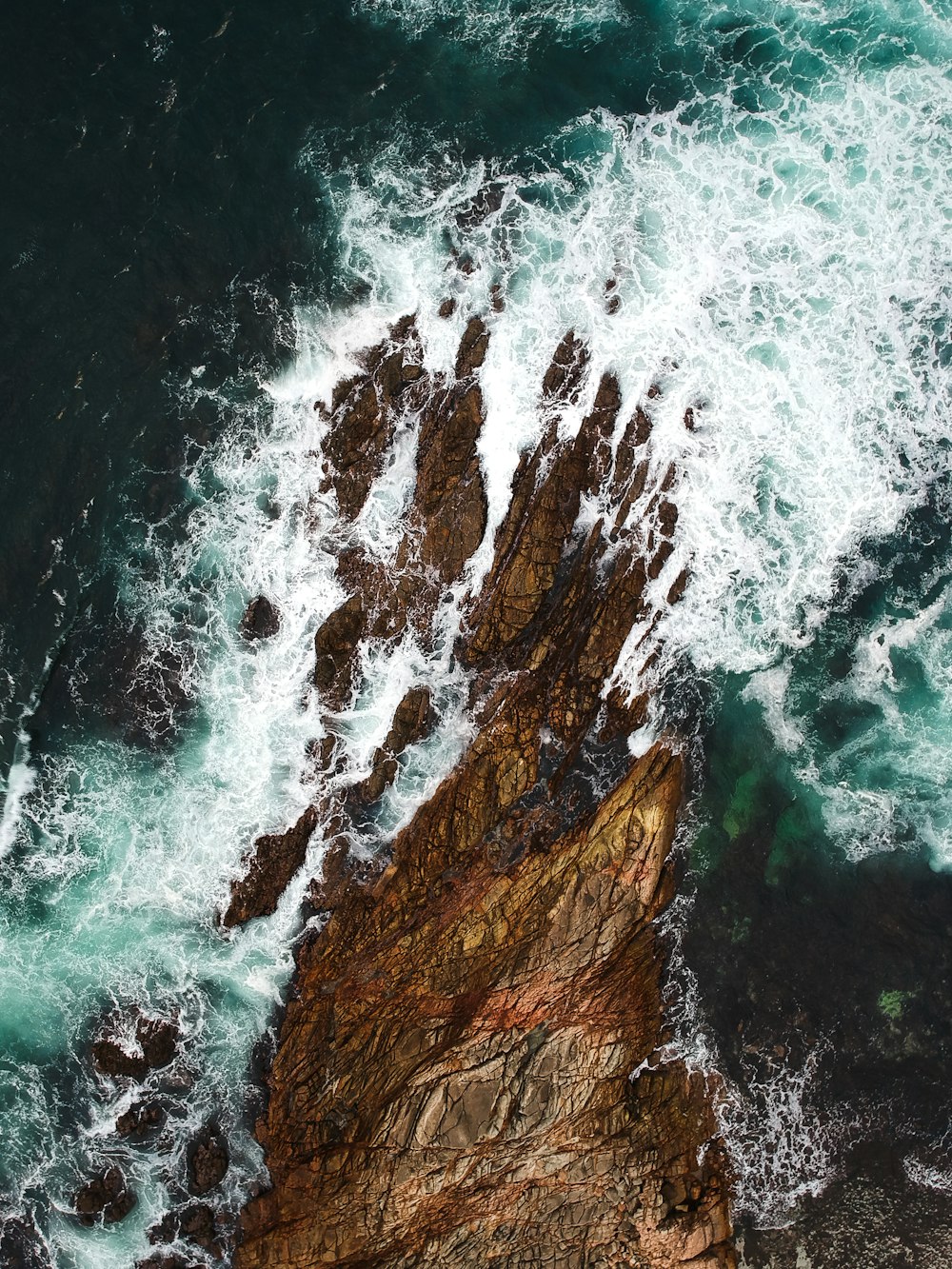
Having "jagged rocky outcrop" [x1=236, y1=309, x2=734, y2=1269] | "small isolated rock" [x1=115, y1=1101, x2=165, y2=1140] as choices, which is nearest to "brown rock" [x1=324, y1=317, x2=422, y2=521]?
"jagged rocky outcrop" [x1=236, y1=309, x2=734, y2=1269]

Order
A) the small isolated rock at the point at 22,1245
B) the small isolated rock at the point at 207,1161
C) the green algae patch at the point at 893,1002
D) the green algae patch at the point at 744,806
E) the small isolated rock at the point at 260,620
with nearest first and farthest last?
the small isolated rock at the point at 22,1245 → the small isolated rock at the point at 207,1161 → the small isolated rock at the point at 260,620 → the green algae patch at the point at 893,1002 → the green algae patch at the point at 744,806

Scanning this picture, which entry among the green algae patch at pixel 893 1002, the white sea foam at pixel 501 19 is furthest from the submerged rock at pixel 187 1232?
the white sea foam at pixel 501 19

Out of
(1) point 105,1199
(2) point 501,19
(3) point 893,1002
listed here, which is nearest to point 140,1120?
(1) point 105,1199

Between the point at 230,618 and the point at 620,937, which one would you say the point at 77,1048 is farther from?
the point at 620,937

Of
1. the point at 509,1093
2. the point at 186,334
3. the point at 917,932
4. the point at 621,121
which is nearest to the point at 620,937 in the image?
the point at 509,1093

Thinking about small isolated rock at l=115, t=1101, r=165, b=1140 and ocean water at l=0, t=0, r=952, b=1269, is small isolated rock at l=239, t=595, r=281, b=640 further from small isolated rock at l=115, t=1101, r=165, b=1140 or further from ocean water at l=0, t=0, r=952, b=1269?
small isolated rock at l=115, t=1101, r=165, b=1140

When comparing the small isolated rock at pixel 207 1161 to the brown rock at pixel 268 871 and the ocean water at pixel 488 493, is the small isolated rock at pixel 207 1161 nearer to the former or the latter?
the ocean water at pixel 488 493

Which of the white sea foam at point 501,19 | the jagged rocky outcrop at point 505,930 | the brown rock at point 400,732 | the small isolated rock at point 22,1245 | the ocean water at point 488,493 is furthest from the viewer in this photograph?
the white sea foam at point 501,19
